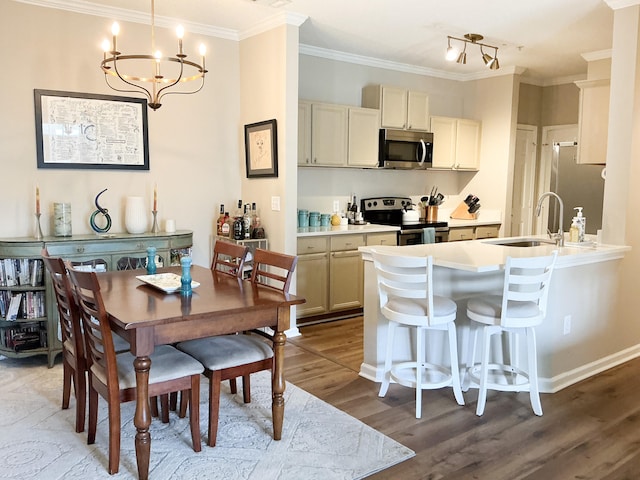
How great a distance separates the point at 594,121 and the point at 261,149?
2852 millimetres

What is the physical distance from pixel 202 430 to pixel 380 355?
1293mm

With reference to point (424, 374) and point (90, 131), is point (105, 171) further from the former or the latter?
point (424, 374)

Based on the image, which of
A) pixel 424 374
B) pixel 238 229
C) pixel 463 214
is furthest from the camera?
pixel 463 214

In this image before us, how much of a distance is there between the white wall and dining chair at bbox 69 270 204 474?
1.97 metres

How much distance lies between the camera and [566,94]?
6582mm

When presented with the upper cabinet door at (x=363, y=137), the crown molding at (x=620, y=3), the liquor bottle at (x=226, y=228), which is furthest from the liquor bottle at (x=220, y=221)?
the crown molding at (x=620, y=3)

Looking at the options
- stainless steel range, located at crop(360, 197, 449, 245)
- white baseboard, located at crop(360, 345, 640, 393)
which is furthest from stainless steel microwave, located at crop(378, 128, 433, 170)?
white baseboard, located at crop(360, 345, 640, 393)

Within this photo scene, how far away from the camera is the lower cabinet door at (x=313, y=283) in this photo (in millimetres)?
4742

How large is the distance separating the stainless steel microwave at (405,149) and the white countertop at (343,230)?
74cm

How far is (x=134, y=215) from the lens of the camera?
14.0ft

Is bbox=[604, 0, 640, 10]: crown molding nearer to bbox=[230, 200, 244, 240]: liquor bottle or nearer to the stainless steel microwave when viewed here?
the stainless steel microwave

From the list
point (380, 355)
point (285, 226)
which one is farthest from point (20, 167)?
point (380, 355)

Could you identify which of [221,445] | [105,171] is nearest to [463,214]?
[105,171]

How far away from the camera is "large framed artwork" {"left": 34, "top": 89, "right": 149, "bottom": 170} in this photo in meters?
3.97
